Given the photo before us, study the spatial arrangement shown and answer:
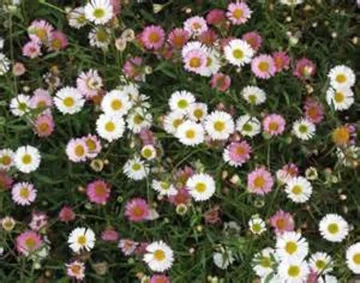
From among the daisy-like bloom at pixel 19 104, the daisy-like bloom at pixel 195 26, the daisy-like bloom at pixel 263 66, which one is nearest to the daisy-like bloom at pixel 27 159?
the daisy-like bloom at pixel 19 104

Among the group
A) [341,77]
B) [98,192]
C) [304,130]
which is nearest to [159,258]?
[98,192]

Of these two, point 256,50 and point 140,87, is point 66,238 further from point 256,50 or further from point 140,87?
point 256,50

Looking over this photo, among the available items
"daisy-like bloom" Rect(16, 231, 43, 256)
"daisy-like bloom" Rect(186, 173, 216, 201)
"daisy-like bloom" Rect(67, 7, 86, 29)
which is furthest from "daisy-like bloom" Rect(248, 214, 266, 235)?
"daisy-like bloom" Rect(67, 7, 86, 29)

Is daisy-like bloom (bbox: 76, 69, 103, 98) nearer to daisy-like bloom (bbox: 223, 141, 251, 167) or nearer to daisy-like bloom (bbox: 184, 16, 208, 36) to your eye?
daisy-like bloom (bbox: 184, 16, 208, 36)


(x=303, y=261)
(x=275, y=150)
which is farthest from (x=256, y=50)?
(x=303, y=261)

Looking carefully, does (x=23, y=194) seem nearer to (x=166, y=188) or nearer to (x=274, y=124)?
(x=166, y=188)

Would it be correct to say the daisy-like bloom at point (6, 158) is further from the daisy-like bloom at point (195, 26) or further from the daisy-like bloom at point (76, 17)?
the daisy-like bloom at point (195, 26)
